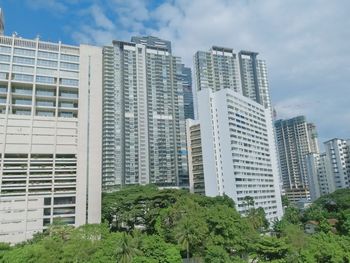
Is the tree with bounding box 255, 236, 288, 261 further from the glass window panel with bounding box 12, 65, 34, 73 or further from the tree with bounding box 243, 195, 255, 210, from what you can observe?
the glass window panel with bounding box 12, 65, 34, 73

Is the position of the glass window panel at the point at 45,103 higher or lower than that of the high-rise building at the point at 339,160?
higher

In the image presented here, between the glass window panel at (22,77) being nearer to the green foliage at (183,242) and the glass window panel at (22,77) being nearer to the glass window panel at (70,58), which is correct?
the glass window panel at (70,58)

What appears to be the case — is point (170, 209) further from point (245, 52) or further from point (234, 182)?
point (245, 52)

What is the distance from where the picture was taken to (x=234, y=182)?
3076 inches

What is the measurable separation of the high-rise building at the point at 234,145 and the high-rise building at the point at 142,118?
14.7 m

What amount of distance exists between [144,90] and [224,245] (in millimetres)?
81977

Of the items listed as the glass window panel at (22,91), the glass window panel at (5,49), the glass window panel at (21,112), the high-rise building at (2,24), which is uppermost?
the high-rise building at (2,24)

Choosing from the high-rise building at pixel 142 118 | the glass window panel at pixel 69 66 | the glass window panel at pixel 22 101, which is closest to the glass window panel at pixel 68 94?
the glass window panel at pixel 69 66

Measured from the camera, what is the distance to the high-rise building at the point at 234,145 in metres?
79.3

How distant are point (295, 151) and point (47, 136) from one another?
123308mm

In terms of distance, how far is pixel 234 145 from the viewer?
81438 mm

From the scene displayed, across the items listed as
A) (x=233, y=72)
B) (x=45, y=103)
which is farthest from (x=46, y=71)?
(x=233, y=72)

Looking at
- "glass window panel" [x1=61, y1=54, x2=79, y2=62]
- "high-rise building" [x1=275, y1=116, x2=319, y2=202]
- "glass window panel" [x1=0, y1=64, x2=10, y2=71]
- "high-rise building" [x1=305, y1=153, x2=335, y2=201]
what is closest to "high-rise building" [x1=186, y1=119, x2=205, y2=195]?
"glass window panel" [x1=61, y1=54, x2=79, y2=62]

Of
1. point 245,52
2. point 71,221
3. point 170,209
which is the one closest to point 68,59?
point 71,221
